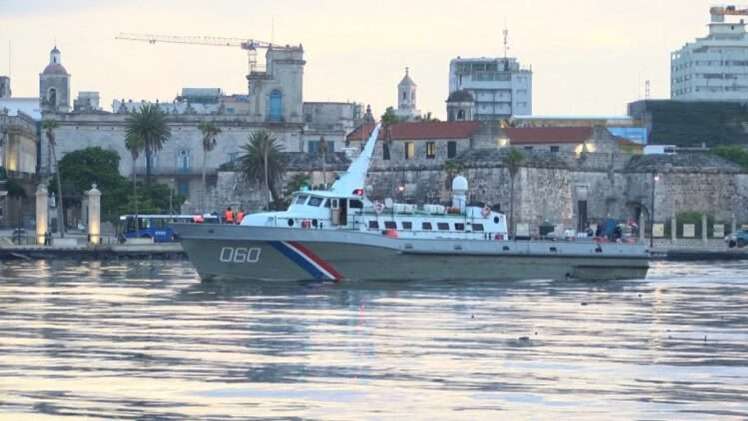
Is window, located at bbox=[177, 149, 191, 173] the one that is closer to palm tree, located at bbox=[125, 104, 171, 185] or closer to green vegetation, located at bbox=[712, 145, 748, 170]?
palm tree, located at bbox=[125, 104, 171, 185]

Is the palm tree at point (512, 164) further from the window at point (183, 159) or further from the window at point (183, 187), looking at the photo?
the window at point (183, 159)

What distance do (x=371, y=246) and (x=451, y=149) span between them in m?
62.0

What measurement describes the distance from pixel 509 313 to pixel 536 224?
74.5 m

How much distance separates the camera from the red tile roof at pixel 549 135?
132 meters

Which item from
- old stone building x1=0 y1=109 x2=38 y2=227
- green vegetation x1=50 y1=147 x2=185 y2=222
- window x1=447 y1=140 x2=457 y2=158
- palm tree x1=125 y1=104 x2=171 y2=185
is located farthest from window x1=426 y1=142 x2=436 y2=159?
old stone building x1=0 y1=109 x2=38 y2=227

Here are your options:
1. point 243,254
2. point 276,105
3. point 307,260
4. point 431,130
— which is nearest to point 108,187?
point 431,130

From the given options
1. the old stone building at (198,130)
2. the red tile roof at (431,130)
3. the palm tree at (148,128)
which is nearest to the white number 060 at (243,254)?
the red tile roof at (431,130)

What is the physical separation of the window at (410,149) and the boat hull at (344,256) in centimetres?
5952

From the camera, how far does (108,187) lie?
472 feet

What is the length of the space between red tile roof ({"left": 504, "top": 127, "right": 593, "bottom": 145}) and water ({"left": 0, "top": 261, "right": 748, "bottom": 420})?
6904 cm

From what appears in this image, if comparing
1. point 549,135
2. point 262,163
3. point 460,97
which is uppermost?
point 460,97

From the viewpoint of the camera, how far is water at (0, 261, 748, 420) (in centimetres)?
3069

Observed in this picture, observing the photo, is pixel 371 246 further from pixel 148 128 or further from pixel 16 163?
pixel 16 163

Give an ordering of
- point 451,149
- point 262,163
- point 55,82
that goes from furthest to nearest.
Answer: point 55,82 → point 451,149 → point 262,163
